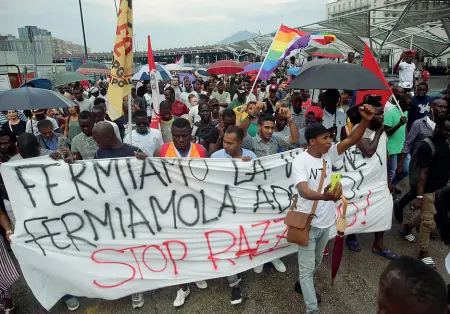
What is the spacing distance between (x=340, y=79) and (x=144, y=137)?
263 centimetres

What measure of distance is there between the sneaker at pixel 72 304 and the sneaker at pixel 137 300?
1.69 feet

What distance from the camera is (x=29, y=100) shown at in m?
3.90

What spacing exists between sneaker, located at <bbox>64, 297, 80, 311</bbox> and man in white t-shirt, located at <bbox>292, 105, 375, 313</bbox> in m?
2.07

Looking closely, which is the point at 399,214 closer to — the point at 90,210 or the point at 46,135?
the point at 90,210

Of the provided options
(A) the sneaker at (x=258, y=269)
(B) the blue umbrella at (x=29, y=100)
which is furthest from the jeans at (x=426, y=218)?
(B) the blue umbrella at (x=29, y=100)

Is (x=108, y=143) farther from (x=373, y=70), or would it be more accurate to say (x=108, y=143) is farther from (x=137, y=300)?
(x=373, y=70)

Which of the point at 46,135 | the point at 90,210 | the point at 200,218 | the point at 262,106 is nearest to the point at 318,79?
the point at 262,106

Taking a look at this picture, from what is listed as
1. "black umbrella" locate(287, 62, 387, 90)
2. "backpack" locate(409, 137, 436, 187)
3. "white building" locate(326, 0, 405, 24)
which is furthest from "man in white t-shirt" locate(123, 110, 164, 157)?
"white building" locate(326, 0, 405, 24)

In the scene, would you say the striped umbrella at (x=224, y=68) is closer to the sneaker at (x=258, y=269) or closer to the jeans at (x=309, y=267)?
the sneaker at (x=258, y=269)

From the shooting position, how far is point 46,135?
439 centimetres

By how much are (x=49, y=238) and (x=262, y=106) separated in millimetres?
2692

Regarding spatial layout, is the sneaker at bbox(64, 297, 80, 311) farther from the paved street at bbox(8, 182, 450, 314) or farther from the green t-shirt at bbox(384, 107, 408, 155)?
the green t-shirt at bbox(384, 107, 408, 155)

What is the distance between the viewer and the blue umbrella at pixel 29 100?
3820mm

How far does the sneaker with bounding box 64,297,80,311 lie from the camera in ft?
9.71
